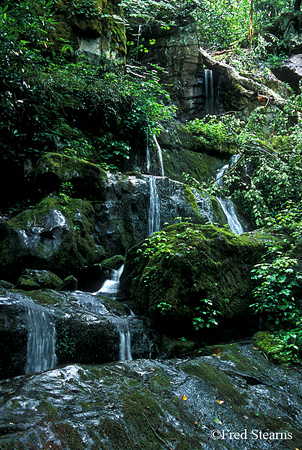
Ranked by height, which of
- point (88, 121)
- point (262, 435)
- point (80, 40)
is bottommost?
point (262, 435)

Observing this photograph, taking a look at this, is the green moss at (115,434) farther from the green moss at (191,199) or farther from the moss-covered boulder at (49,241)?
the green moss at (191,199)

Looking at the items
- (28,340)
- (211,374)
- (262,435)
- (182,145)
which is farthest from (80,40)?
(262,435)

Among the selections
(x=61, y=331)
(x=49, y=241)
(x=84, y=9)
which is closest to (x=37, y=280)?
(x=49, y=241)

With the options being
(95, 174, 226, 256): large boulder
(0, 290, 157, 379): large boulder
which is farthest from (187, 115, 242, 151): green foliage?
(0, 290, 157, 379): large boulder

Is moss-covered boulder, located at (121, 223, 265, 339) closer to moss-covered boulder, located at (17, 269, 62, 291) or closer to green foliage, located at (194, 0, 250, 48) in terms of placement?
moss-covered boulder, located at (17, 269, 62, 291)

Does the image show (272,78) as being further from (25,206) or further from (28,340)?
(28,340)

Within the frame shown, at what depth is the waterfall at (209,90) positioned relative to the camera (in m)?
17.0

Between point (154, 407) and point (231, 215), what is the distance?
29.9 feet

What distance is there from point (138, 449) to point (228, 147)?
13367 millimetres

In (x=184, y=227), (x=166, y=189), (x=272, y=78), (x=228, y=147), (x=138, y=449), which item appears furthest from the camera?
(x=272, y=78)

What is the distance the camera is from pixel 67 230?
629cm

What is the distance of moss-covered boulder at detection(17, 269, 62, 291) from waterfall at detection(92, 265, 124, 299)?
1.01m

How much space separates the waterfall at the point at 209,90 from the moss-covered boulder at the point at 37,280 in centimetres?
1489

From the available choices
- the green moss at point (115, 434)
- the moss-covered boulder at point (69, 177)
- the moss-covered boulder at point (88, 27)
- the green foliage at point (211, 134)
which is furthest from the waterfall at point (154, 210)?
the green moss at point (115, 434)
